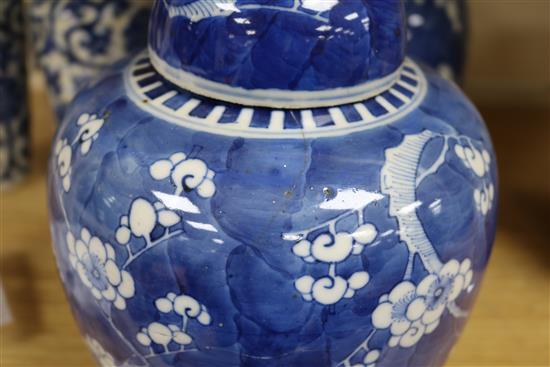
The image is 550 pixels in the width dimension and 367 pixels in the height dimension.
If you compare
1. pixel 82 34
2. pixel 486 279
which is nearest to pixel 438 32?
pixel 486 279

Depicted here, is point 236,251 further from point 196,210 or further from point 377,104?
point 377,104

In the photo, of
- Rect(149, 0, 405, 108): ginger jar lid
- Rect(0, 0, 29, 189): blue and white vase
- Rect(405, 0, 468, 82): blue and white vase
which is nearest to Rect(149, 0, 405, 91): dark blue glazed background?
Rect(149, 0, 405, 108): ginger jar lid

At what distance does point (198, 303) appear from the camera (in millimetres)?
429

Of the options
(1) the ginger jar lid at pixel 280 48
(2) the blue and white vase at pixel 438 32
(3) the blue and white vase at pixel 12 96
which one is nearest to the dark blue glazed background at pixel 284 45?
(1) the ginger jar lid at pixel 280 48

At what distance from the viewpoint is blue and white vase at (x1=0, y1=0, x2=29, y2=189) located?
2.54 feet

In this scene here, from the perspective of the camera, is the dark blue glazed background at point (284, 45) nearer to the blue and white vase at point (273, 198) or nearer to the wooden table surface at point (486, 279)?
the blue and white vase at point (273, 198)

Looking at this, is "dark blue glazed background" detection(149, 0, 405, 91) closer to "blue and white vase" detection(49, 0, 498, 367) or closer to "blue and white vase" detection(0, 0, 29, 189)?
"blue and white vase" detection(49, 0, 498, 367)

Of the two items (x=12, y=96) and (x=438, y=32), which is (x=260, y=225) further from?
(x=12, y=96)

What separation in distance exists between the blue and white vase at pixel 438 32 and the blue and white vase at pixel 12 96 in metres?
0.41

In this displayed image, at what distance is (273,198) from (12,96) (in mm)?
493

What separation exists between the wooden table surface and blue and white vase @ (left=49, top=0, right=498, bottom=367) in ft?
0.62

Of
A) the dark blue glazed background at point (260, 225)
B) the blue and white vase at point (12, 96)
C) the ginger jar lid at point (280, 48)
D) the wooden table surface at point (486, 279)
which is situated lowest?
the wooden table surface at point (486, 279)

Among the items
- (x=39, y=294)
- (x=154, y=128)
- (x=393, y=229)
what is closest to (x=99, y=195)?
(x=154, y=128)

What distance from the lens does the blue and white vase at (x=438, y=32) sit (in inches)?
28.0
